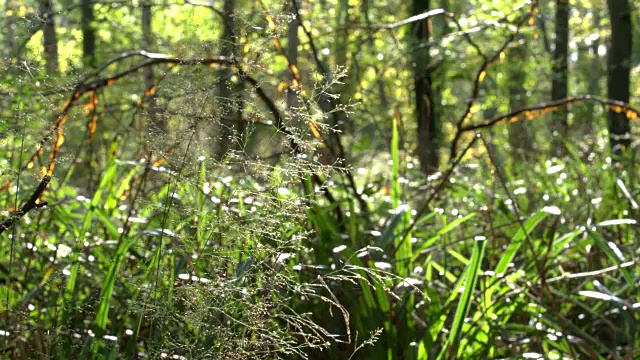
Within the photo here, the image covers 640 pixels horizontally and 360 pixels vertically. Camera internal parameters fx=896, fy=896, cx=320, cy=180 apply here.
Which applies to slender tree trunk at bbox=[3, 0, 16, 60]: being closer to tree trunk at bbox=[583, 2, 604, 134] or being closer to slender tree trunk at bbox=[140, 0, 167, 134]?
slender tree trunk at bbox=[140, 0, 167, 134]

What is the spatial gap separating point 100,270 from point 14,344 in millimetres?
453

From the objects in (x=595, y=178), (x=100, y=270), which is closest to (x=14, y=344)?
(x=100, y=270)

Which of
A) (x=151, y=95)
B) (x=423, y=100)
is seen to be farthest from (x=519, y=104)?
(x=151, y=95)

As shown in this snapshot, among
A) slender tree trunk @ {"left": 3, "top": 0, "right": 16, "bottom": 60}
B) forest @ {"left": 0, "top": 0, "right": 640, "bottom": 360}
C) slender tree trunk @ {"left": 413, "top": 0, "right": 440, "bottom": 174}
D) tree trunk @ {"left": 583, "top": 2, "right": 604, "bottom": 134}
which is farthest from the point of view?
tree trunk @ {"left": 583, "top": 2, "right": 604, "bottom": 134}

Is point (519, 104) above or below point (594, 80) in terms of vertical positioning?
below

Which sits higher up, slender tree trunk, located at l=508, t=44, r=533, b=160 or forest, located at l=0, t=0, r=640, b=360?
slender tree trunk, located at l=508, t=44, r=533, b=160

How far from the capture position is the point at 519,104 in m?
19.0

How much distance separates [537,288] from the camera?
317 cm

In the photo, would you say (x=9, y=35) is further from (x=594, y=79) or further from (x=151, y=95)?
(x=594, y=79)

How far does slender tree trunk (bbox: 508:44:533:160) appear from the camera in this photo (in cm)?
771

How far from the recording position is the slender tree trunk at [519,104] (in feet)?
25.3

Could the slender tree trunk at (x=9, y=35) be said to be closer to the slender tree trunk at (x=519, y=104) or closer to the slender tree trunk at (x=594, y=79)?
the slender tree trunk at (x=519, y=104)

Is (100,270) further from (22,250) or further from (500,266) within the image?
(500,266)

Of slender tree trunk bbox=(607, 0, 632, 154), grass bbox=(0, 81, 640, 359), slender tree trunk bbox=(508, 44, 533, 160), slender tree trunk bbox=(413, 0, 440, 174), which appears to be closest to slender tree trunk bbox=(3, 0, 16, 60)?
grass bbox=(0, 81, 640, 359)
